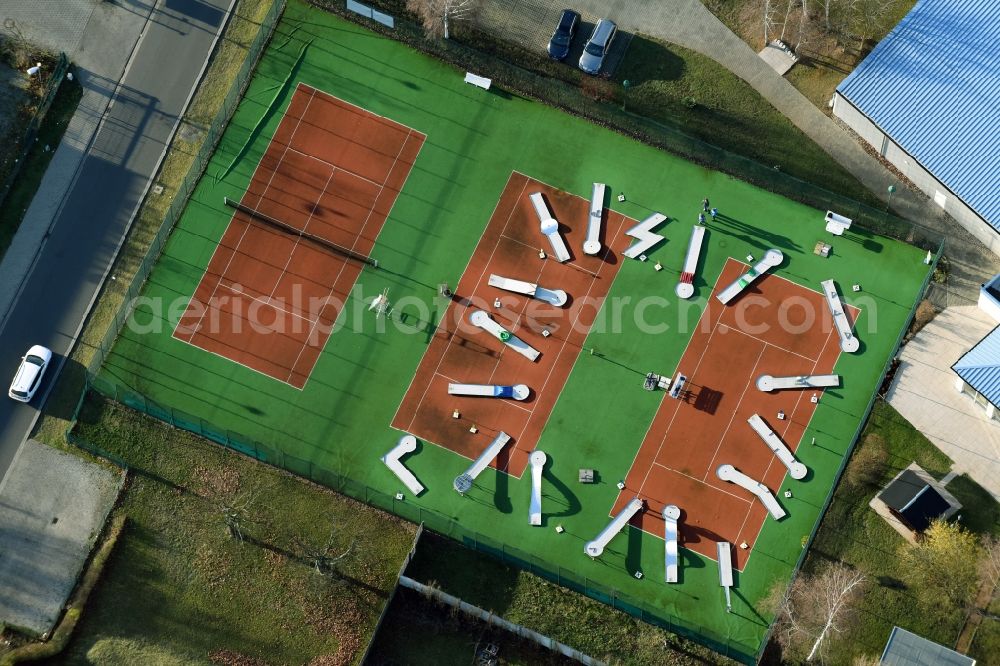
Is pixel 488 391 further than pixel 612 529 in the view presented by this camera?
Yes

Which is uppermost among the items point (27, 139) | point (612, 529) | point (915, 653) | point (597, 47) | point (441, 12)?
point (597, 47)

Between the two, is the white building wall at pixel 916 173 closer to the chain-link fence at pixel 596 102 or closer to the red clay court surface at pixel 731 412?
the chain-link fence at pixel 596 102

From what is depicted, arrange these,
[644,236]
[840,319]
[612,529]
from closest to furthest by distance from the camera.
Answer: [612,529] < [840,319] < [644,236]

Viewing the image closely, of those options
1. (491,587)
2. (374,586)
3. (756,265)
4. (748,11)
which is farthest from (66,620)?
(748,11)

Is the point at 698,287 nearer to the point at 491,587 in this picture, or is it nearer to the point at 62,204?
the point at 491,587

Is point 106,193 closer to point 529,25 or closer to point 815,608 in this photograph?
point 529,25

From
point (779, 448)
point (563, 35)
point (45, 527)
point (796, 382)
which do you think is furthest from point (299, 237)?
point (779, 448)

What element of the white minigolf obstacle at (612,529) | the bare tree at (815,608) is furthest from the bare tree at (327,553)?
the bare tree at (815,608)

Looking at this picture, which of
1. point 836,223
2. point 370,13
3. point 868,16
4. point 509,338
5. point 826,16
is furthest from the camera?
point 868,16
